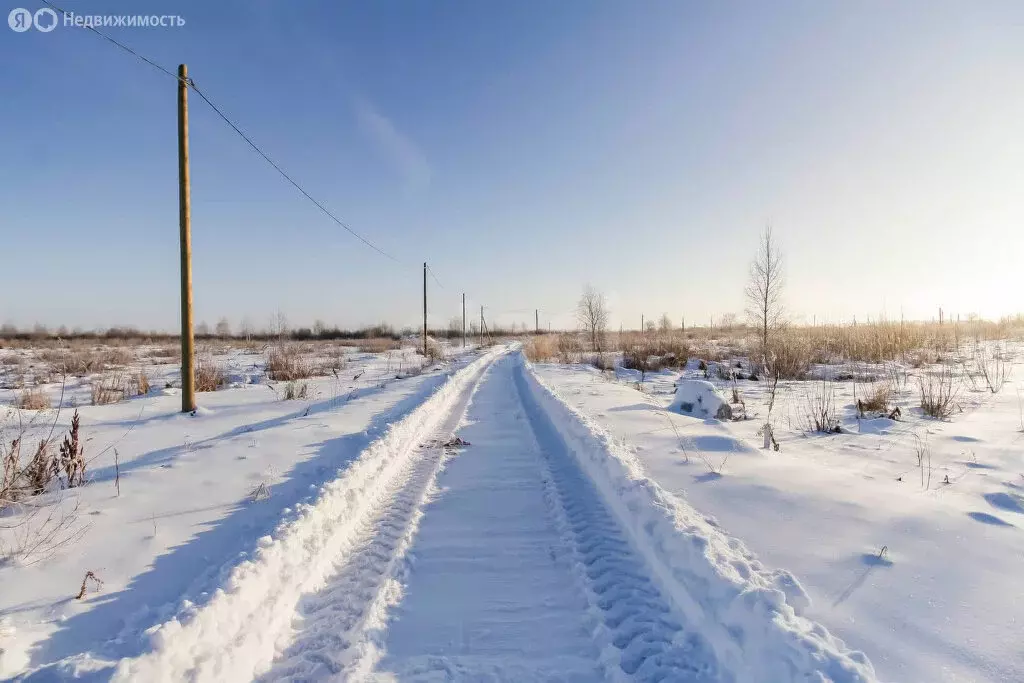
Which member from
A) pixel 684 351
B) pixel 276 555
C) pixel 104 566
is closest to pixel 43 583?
pixel 104 566

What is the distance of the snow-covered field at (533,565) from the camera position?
2.27 meters

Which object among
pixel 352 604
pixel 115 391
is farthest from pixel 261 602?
pixel 115 391

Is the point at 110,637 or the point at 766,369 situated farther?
the point at 766,369

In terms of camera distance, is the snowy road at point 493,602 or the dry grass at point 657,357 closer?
the snowy road at point 493,602

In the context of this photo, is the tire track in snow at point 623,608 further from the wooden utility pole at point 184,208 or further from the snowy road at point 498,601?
the wooden utility pole at point 184,208

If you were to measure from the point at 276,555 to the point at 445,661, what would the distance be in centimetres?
147

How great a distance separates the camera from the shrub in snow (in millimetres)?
8633

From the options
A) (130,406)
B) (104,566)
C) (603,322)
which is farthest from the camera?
(603,322)

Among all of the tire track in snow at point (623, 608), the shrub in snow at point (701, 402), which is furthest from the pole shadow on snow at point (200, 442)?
the shrub in snow at point (701, 402)

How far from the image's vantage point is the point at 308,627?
8.79ft

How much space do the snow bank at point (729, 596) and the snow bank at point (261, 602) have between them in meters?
2.37

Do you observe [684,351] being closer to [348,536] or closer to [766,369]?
[766,369]

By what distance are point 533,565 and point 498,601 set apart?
1.62ft

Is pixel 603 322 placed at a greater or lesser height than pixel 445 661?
greater
